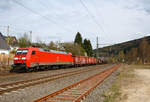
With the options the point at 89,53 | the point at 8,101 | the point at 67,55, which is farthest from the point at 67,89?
the point at 89,53

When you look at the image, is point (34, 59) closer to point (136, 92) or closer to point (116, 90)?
point (116, 90)

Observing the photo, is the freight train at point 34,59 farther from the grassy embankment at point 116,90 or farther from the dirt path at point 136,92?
the dirt path at point 136,92

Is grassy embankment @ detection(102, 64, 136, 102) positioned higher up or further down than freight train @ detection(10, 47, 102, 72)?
further down

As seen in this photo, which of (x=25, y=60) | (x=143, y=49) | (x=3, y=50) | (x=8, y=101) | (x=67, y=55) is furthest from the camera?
(x=143, y=49)

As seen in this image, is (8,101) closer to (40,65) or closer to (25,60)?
(25,60)

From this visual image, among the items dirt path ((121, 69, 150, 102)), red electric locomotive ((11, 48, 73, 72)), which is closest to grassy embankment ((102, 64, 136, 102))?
dirt path ((121, 69, 150, 102))

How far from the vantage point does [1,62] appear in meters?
24.3

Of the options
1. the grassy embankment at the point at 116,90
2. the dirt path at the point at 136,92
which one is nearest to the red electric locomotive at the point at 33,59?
the grassy embankment at the point at 116,90

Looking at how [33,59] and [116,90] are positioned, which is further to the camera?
[33,59]

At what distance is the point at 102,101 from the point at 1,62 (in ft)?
67.1

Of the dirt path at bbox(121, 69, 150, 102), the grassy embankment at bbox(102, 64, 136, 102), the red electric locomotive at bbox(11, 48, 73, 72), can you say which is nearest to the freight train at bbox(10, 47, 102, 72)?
the red electric locomotive at bbox(11, 48, 73, 72)

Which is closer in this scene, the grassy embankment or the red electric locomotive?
the grassy embankment

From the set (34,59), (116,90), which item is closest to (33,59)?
(34,59)

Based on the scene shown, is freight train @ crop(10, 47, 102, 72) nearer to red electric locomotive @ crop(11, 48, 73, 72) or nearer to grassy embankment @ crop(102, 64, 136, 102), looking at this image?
red electric locomotive @ crop(11, 48, 73, 72)
